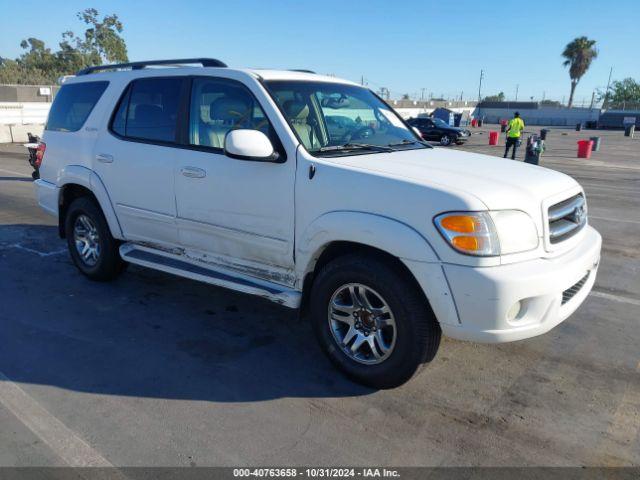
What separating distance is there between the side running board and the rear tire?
9.8 inches

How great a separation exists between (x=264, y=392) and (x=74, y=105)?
3.78 meters

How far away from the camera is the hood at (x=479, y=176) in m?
3.10

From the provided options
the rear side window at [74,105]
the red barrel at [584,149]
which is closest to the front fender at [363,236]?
the rear side window at [74,105]

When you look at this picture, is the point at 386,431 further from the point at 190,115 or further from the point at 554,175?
the point at 190,115

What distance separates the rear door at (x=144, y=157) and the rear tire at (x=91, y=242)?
382 mm

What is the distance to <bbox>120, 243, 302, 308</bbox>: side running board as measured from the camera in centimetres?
377

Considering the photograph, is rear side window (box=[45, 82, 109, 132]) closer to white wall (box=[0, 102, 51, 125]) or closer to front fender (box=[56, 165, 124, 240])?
front fender (box=[56, 165, 124, 240])

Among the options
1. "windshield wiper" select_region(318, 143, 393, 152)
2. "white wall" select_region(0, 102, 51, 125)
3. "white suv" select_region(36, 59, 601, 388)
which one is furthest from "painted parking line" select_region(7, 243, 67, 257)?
"white wall" select_region(0, 102, 51, 125)

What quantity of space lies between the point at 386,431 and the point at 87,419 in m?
1.74

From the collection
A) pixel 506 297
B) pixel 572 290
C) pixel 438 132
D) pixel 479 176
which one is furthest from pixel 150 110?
pixel 438 132

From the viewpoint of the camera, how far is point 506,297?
290cm

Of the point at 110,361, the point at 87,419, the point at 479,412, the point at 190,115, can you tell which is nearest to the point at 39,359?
the point at 110,361

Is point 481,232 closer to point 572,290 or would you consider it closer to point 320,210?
point 572,290

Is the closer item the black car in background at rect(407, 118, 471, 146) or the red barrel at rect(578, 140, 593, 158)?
the red barrel at rect(578, 140, 593, 158)
